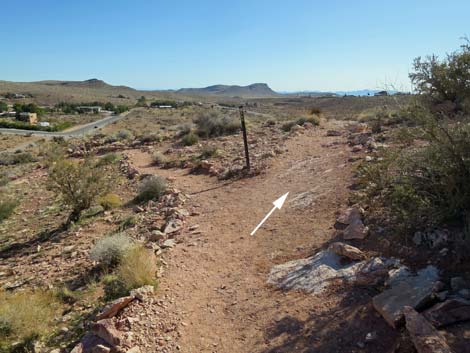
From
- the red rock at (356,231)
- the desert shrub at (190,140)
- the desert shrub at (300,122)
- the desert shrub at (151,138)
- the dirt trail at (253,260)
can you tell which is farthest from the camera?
the desert shrub at (151,138)

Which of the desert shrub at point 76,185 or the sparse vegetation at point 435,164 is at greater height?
the sparse vegetation at point 435,164

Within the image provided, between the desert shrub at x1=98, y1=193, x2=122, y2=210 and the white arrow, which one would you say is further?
the desert shrub at x1=98, y1=193, x2=122, y2=210

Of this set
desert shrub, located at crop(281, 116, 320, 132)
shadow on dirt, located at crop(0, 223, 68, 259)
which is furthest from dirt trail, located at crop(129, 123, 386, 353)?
desert shrub, located at crop(281, 116, 320, 132)

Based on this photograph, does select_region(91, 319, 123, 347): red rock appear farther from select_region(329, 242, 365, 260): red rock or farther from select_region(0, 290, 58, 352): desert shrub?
select_region(329, 242, 365, 260): red rock

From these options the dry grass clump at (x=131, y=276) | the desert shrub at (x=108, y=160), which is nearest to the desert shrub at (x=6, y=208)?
the desert shrub at (x=108, y=160)

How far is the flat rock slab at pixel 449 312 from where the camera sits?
3020 millimetres

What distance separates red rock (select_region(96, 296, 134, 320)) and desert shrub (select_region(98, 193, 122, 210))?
17.7ft

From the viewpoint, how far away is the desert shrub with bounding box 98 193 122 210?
953cm

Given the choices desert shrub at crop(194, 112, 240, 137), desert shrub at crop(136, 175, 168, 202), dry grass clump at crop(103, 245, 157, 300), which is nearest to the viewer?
dry grass clump at crop(103, 245, 157, 300)

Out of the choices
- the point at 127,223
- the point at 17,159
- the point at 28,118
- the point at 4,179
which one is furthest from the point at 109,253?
the point at 28,118

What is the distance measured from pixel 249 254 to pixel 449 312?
3.12 m

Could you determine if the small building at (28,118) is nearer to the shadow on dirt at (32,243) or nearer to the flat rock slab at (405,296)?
the shadow on dirt at (32,243)

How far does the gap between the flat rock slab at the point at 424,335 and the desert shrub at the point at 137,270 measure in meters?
3.37

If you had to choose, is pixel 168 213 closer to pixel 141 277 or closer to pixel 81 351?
pixel 141 277
